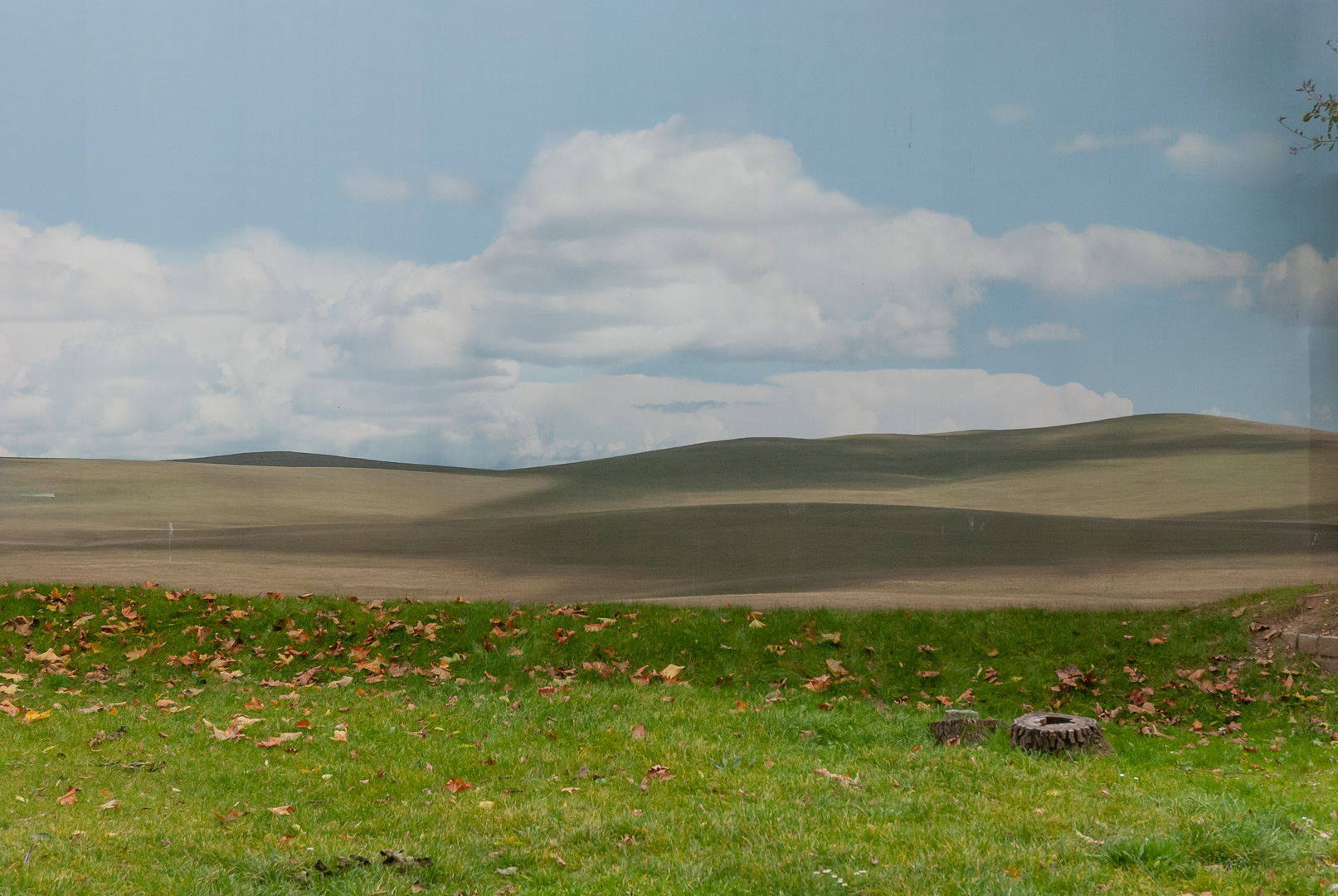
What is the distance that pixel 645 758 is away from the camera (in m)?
7.37

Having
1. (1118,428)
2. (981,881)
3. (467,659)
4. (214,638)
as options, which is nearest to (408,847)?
(981,881)

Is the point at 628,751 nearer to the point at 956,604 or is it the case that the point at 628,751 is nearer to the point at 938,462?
the point at 956,604

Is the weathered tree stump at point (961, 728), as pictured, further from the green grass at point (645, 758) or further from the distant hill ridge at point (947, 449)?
the distant hill ridge at point (947, 449)

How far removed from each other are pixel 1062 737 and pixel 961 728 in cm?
83

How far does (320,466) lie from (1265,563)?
102 feet

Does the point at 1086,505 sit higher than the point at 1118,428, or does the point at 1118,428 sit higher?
the point at 1118,428

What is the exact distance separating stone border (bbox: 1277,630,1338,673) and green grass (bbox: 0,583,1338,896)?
193 mm

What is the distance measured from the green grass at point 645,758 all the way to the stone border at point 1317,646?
0.63ft

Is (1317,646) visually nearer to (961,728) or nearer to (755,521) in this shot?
(961,728)

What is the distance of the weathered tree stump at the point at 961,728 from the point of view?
806 cm

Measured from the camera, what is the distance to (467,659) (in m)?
11.7

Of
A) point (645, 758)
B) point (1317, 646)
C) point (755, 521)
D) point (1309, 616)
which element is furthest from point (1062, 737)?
point (755, 521)

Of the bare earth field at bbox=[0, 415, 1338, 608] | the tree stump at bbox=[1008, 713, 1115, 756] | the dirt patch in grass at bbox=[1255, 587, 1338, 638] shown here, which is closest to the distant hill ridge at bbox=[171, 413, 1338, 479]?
the bare earth field at bbox=[0, 415, 1338, 608]

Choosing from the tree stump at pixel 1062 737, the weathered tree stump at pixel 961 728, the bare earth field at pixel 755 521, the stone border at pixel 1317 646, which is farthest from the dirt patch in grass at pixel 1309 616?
the weathered tree stump at pixel 961 728
